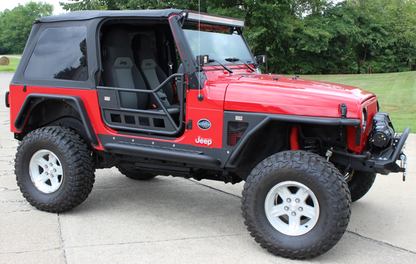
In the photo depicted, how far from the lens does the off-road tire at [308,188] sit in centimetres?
Result: 328

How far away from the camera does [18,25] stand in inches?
3258

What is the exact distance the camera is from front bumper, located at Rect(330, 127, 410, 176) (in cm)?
340

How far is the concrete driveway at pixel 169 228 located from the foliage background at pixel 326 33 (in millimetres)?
22136

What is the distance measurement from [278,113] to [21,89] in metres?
2.96

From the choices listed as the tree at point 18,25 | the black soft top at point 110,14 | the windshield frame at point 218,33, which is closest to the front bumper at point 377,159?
the windshield frame at point 218,33

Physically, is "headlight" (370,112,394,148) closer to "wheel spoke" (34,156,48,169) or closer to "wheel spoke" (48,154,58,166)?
"wheel spoke" (48,154,58,166)

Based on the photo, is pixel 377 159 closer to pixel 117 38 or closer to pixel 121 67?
pixel 121 67

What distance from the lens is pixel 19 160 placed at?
455 cm

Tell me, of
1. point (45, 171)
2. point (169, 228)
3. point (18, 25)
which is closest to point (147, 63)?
point (45, 171)

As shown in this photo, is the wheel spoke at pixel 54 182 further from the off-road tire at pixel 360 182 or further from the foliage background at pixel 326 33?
the foliage background at pixel 326 33

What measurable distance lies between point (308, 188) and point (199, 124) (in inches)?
45.2

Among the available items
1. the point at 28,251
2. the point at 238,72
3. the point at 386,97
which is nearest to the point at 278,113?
the point at 238,72

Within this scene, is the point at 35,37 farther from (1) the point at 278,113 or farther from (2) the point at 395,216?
(2) the point at 395,216

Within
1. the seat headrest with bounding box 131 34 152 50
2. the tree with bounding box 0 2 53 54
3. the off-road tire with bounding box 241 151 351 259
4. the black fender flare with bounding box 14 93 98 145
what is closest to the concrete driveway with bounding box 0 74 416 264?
the off-road tire with bounding box 241 151 351 259
